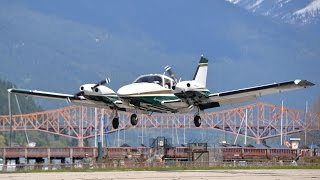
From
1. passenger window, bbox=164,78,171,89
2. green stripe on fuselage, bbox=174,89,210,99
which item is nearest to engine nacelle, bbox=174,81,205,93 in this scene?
green stripe on fuselage, bbox=174,89,210,99

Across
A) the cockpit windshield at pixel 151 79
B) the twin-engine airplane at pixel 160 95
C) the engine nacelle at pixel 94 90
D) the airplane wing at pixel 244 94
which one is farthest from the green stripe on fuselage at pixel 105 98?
the airplane wing at pixel 244 94

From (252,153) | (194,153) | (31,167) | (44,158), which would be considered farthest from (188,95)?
(44,158)

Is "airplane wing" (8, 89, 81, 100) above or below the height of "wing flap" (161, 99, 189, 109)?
above

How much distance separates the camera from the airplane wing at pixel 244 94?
73.9m

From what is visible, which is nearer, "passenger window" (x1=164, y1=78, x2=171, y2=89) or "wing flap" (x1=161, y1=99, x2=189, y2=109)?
"wing flap" (x1=161, y1=99, x2=189, y2=109)

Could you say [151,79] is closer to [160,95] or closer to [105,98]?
[160,95]

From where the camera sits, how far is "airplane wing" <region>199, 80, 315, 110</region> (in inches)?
2911

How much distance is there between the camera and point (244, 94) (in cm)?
7956

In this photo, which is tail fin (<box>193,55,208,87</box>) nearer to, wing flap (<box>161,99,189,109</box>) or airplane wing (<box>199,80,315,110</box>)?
airplane wing (<box>199,80,315,110</box>)

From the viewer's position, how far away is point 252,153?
18825 centimetres

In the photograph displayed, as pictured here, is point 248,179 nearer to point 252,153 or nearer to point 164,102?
point 164,102

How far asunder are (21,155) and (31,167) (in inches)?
4097

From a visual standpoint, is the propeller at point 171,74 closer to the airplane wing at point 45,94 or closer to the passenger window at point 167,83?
the passenger window at point 167,83

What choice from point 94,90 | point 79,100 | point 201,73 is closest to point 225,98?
point 201,73
